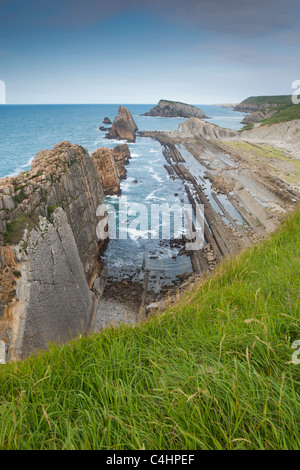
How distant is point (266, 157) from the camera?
1800 inches

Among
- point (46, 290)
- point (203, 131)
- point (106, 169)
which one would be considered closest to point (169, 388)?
point (46, 290)

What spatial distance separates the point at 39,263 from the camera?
835 cm

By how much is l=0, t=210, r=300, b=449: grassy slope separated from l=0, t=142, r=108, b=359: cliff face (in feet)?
9.19

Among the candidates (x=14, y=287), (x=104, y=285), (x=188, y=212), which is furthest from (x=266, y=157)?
(x=14, y=287)

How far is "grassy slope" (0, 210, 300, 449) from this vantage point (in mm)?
1759

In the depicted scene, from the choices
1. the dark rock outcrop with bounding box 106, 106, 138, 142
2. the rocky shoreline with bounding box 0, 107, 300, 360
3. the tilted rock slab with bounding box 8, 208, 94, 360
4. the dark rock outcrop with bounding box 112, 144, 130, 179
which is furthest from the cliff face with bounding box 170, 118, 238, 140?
the tilted rock slab with bounding box 8, 208, 94, 360

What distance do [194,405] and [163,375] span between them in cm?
41

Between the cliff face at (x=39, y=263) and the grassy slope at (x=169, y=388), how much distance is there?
2.80m

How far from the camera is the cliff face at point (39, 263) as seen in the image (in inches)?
291

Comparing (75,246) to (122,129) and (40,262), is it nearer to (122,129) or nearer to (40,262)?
(40,262)

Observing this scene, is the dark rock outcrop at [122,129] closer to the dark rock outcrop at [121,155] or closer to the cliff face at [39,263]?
the dark rock outcrop at [121,155]

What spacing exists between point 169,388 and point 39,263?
7.29 m

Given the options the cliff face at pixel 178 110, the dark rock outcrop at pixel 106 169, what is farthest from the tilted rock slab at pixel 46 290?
the cliff face at pixel 178 110
